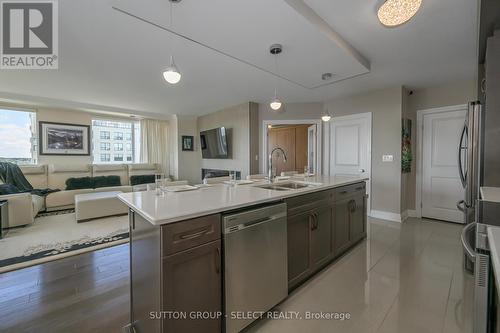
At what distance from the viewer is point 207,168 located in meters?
6.77

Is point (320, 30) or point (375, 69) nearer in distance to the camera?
point (320, 30)

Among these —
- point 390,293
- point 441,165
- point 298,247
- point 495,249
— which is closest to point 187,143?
point 298,247

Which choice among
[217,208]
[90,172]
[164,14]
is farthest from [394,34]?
[90,172]

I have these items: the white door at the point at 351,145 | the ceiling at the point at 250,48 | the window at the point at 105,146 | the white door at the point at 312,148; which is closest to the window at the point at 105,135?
the window at the point at 105,146

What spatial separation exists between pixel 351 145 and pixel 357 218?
7.22 ft

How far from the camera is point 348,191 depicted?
2.60 metres

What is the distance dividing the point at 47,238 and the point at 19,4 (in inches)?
115

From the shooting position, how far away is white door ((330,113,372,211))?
4.34 meters

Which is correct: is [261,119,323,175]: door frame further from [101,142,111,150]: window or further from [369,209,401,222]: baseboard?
[101,142,111,150]: window

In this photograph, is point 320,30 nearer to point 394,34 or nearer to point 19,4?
point 394,34

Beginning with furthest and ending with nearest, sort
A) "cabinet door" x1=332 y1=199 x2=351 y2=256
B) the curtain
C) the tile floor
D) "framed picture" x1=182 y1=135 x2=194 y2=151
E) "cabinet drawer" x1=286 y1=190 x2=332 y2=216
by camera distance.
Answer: "framed picture" x1=182 y1=135 x2=194 y2=151 < the curtain < "cabinet door" x1=332 y1=199 x2=351 y2=256 < "cabinet drawer" x1=286 y1=190 x2=332 y2=216 < the tile floor

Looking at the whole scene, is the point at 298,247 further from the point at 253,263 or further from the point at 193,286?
the point at 193,286

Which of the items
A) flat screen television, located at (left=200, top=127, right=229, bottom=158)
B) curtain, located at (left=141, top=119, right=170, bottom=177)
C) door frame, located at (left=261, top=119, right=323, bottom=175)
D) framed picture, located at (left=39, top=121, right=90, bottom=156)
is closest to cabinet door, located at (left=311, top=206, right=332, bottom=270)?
door frame, located at (left=261, top=119, right=323, bottom=175)

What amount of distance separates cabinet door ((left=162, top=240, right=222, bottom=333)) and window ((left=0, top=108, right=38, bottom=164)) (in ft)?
20.8
